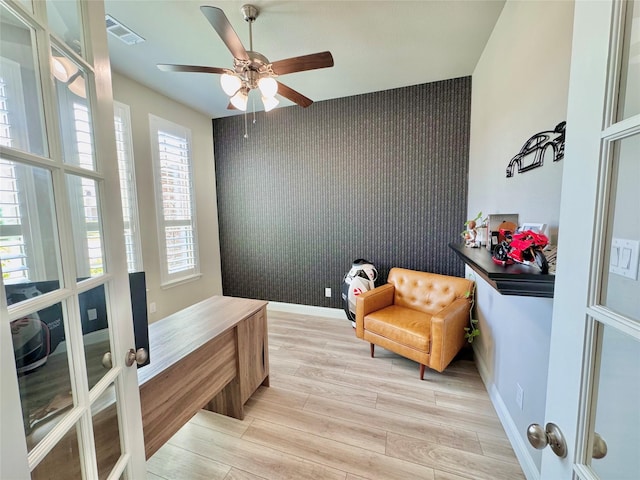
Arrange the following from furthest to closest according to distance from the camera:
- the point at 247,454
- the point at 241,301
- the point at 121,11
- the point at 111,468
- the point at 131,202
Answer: the point at 131,202 → the point at 241,301 → the point at 121,11 → the point at 247,454 → the point at 111,468

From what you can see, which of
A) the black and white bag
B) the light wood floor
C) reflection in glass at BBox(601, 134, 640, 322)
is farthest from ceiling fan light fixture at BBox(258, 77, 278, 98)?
the light wood floor

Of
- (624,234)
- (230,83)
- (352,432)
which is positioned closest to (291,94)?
(230,83)

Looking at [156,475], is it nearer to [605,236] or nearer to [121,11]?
[605,236]

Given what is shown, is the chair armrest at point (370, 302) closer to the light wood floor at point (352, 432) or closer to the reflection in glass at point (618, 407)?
the light wood floor at point (352, 432)

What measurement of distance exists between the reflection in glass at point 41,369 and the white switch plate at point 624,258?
1.19 m

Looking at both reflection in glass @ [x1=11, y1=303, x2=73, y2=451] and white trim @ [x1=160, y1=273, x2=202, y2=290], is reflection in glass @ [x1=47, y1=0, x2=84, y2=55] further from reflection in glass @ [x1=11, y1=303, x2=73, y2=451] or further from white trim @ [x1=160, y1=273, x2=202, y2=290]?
white trim @ [x1=160, y1=273, x2=202, y2=290]

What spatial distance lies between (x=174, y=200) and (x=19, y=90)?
114 inches

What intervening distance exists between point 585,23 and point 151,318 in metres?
3.82

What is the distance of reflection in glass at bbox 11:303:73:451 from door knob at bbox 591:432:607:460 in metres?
1.18

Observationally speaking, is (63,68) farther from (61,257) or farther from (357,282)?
(357,282)

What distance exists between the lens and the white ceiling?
5.85 feet

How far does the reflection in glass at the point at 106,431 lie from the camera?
74 cm

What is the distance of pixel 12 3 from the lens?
519 millimetres

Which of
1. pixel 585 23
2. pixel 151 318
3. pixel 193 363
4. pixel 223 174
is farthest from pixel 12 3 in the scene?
pixel 223 174
